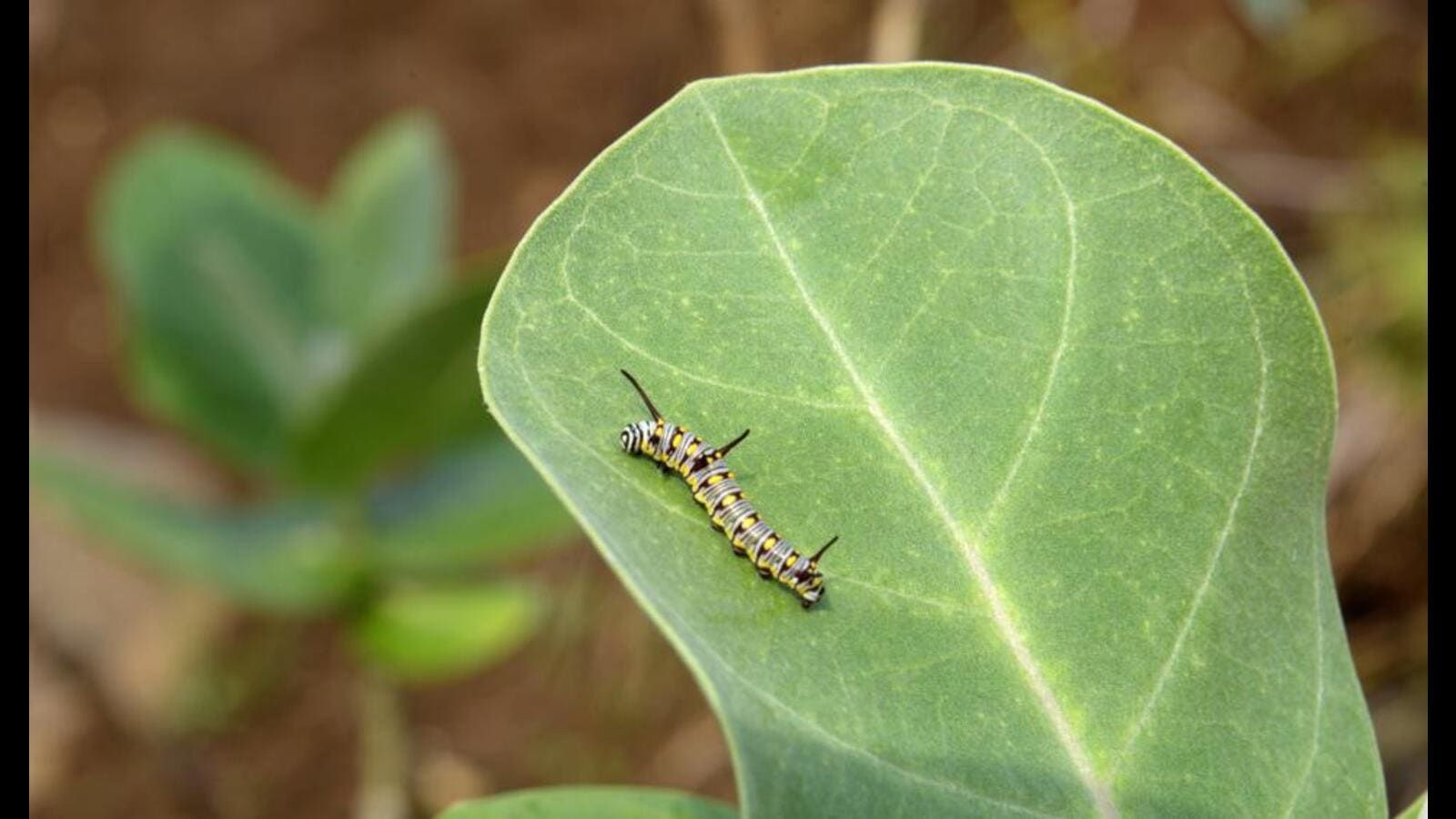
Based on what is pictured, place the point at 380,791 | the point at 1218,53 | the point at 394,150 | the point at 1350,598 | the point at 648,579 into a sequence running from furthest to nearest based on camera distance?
the point at 1218,53 < the point at 1350,598 < the point at 394,150 < the point at 380,791 < the point at 648,579

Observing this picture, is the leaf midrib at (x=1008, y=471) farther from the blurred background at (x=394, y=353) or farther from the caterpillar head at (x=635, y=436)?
the blurred background at (x=394, y=353)

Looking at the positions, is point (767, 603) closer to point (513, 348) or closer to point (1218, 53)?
point (513, 348)

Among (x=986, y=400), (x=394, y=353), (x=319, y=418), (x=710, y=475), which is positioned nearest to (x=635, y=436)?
(x=710, y=475)

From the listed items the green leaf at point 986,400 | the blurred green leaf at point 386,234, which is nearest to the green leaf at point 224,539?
the blurred green leaf at point 386,234

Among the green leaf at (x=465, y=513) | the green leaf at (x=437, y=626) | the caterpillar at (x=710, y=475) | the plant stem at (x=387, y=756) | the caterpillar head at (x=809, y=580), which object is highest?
the caterpillar at (x=710, y=475)

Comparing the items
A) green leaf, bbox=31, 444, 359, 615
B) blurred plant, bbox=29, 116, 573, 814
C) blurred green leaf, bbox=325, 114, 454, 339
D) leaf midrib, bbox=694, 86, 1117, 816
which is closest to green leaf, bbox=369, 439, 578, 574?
blurred plant, bbox=29, 116, 573, 814

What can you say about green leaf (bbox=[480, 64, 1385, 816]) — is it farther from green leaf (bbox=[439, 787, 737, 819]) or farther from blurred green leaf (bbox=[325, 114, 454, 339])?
blurred green leaf (bbox=[325, 114, 454, 339])

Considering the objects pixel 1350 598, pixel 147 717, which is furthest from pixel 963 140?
pixel 147 717
